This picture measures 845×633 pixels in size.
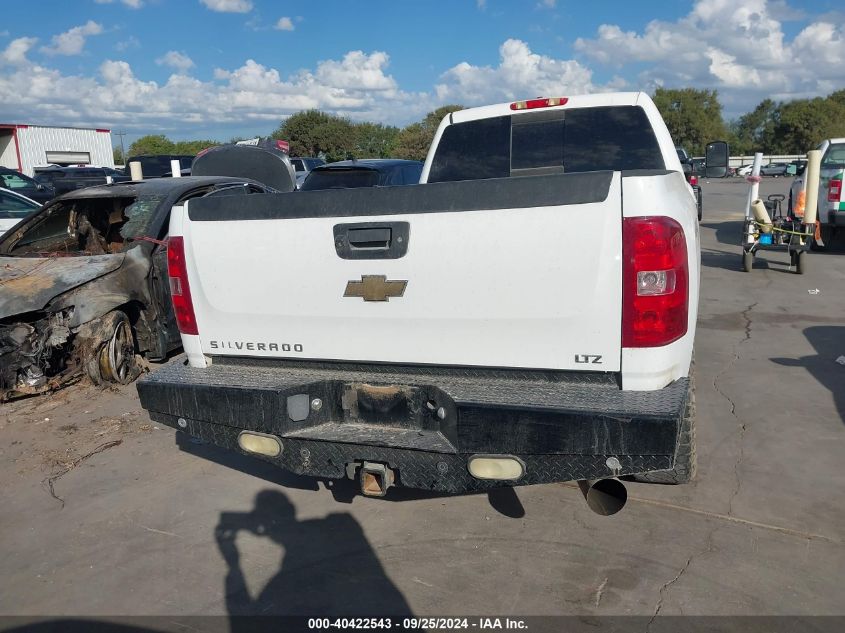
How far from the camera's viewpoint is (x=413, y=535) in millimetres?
3842

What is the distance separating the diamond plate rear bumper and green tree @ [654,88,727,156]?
252 feet

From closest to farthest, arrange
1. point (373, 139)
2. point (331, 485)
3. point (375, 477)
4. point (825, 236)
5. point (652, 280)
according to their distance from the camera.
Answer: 1. point (652, 280)
2. point (375, 477)
3. point (331, 485)
4. point (825, 236)
5. point (373, 139)

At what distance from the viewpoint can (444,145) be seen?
5660mm

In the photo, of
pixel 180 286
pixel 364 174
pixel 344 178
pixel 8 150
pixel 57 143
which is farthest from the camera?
pixel 57 143

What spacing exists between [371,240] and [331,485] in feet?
6.20

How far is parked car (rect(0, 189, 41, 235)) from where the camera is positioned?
35.9ft

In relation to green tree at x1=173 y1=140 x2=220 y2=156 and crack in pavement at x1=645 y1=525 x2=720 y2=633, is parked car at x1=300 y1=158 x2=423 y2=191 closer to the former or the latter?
crack in pavement at x1=645 y1=525 x2=720 y2=633

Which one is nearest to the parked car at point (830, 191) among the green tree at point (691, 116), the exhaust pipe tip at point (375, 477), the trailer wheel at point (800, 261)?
the trailer wheel at point (800, 261)

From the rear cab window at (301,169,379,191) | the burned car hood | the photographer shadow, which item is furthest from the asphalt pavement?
the rear cab window at (301,169,379,191)

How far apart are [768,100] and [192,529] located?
347 ft

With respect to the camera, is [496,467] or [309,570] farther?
[309,570]

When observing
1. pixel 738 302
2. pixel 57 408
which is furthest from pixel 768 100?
pixel 57 408

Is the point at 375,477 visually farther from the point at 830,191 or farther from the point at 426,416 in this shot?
the point at 830,191

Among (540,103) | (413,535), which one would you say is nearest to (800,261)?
(540,103)
